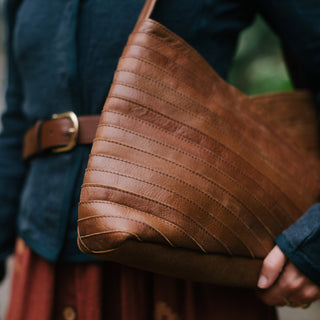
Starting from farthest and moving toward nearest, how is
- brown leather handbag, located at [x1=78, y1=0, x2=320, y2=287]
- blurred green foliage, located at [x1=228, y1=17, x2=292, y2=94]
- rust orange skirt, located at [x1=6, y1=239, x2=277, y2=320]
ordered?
blurred green foliage, located at [x1=228, y1=17, x2=292, y2=94] → rust orange skirt, located at [x1=6, y1=239, x2=277, y2=320] → brown leather handbag, located at [x1=78, y1=0, x2=320, y2=287]

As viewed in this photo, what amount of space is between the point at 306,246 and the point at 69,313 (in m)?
0.55

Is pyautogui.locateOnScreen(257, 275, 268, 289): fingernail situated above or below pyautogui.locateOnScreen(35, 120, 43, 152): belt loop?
below

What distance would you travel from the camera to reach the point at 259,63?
8.13 ft

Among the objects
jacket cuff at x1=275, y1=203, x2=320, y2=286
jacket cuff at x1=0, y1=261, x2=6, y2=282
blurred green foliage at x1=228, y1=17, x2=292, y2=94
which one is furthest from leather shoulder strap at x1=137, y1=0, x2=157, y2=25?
blurred green foliage at x1=228, y1=17, x2=292, y2=94

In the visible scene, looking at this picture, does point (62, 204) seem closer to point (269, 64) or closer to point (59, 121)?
point (59, 121)

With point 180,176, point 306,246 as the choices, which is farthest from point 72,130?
point 306,246

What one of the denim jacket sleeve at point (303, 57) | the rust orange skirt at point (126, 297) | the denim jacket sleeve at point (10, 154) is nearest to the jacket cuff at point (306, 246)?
the denim jacket sleeve at point (303, 57)

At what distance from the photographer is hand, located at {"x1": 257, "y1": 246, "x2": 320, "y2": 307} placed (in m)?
0.61

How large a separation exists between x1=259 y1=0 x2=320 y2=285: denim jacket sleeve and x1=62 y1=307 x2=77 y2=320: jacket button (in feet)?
1.60

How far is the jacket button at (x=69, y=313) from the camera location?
2.51ft

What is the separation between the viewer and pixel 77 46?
2.39 feet

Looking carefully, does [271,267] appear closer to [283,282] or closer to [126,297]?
[283,282]

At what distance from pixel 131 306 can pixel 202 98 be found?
18.6 inches

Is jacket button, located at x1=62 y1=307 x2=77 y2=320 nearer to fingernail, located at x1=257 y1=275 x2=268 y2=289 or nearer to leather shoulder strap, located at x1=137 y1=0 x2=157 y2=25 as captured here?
fingernail, located at x1=257 y1=275 x2=268 y2=289
